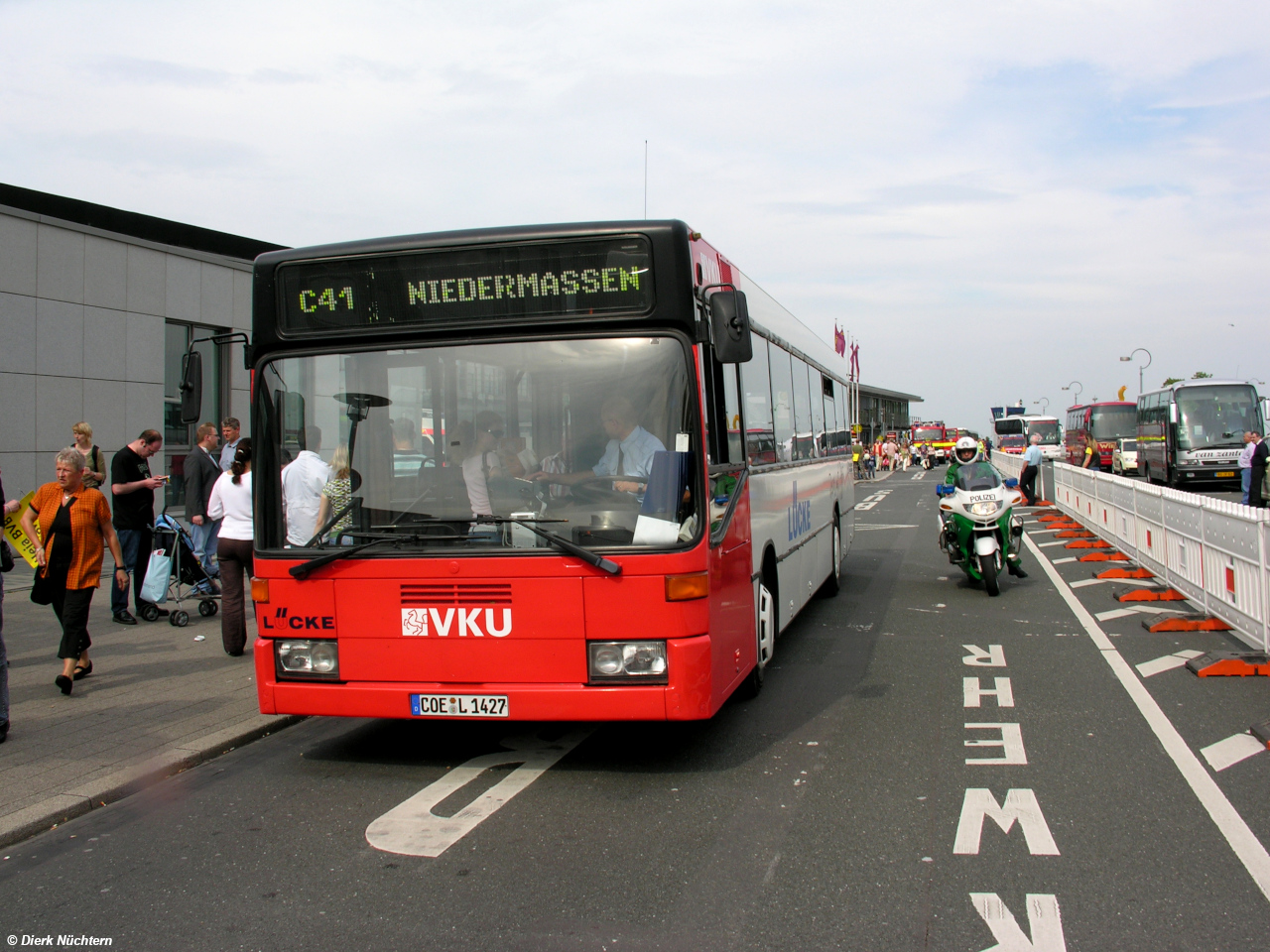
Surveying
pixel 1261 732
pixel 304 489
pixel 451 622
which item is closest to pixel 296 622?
pixel 304 489

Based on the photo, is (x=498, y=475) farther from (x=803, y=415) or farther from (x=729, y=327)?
(x=803, y=415)

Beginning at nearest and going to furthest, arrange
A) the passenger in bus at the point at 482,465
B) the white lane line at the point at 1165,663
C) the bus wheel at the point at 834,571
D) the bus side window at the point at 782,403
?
the passenger in bus at the point at 482,465 < the white lane line at the point at 1165,663 < the bus side window at the point at 782,403 < the bus wheel at the point at 834,571

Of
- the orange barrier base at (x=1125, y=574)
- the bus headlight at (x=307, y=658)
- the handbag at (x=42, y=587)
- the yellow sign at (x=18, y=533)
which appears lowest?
the orange barrier base at (x=1125, y=574)

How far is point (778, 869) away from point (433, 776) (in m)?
2.15

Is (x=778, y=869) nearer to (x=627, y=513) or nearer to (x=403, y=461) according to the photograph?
(x=627, y=513)

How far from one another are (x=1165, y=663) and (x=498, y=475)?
5.66m

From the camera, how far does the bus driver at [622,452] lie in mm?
A: 5289

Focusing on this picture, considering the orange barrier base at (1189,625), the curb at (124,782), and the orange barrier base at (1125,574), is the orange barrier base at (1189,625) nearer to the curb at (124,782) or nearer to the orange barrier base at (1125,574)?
the orange barrier base at (1125,574)

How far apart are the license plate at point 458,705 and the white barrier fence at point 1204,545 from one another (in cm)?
617

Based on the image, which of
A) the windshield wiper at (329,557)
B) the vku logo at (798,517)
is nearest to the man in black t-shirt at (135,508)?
the windshield wiper at (329,557)

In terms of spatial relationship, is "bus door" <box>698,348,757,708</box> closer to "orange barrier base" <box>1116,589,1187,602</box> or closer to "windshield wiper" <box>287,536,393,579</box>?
"windshield wiper" <box>287,536,393,579</box>

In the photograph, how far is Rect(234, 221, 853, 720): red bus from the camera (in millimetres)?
5246

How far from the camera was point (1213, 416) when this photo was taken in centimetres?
3203

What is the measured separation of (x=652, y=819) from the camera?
4.87m
